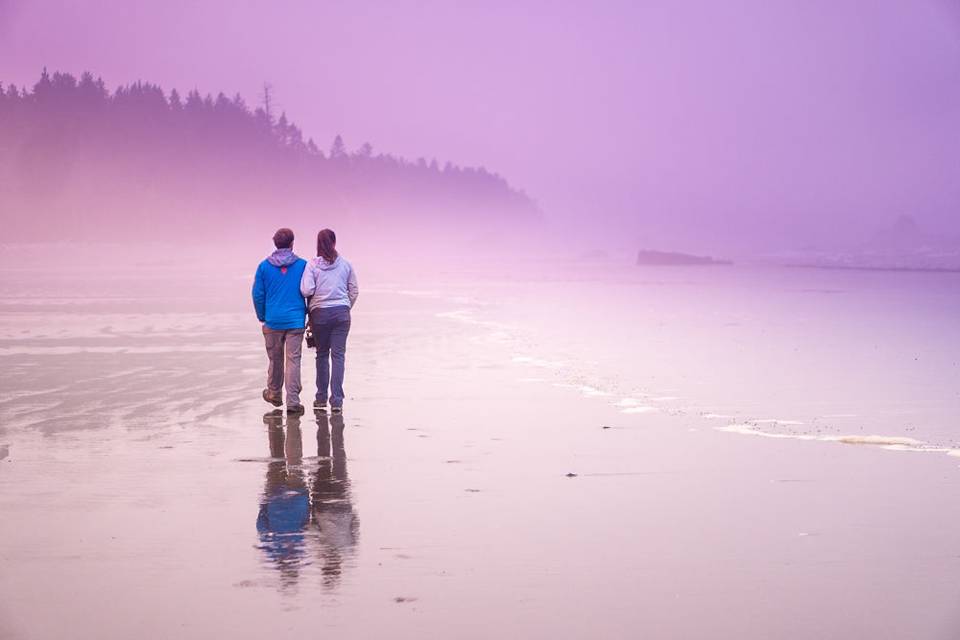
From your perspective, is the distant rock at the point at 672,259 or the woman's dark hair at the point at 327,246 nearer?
the woman's dark hair at the point at 327,246

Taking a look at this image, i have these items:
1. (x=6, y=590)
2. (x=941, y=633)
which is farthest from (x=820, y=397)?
(x=6, y=590)

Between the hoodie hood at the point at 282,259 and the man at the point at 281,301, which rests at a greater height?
the hoodie hood at the point at 282,259

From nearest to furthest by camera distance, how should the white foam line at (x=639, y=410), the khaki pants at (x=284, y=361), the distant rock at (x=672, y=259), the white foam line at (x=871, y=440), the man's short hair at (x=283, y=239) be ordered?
1. the white foam line at (x=871, y=440)
2. the white foam line at (x=639, y=410)
3. the khaki pants at (x=284, y=361)
4. the man's short hair at (x=283, y=239)
5. the distant rock at (x=672, y=259)

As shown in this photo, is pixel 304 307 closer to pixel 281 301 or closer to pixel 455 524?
pixel 281 301

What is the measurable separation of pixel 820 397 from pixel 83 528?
9629 mm

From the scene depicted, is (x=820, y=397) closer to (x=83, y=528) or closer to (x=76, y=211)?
(x=83, y=528)

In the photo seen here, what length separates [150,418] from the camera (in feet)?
42.4

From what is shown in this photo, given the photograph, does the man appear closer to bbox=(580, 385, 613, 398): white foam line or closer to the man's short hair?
the man's short hair

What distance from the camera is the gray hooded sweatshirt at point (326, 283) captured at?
46.1 feet

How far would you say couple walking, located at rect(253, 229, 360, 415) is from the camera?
1398 centimetres

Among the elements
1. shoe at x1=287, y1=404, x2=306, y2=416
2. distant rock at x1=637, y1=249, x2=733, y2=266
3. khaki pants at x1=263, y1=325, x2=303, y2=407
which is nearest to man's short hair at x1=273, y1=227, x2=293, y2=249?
khaki pants at x1=263, y1=325, x2=303, y2=407

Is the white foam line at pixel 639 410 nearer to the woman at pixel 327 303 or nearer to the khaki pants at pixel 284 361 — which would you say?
the woman at pixel 327 303

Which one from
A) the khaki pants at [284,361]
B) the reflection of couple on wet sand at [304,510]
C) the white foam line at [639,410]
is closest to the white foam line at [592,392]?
the white foam line at [639,410]

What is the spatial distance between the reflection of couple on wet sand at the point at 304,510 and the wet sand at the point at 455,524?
28mm
